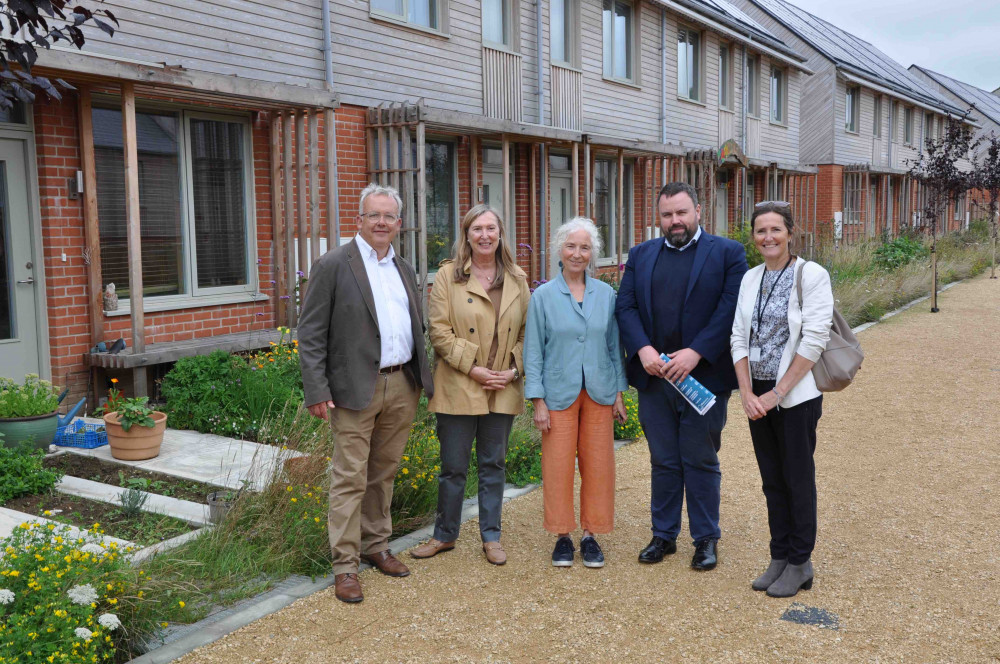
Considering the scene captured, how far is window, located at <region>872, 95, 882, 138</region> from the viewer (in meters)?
30.4

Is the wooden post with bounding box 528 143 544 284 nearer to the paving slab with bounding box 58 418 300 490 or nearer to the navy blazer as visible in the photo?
the paving slab with bounding box 58 418 300 490

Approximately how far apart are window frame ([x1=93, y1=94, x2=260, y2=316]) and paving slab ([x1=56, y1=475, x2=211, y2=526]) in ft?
8.02

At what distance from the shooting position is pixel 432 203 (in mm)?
11875

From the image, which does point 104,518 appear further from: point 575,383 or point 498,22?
point 498,22

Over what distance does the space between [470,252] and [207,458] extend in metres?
2.86

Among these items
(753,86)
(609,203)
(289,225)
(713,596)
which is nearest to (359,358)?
(713,596)

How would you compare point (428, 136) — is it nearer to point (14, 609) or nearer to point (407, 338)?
point (407, 338)

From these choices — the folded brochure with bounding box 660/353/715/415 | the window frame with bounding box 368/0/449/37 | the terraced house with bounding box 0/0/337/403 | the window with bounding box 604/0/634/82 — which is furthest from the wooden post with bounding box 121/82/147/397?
the window with bounding box 604/0/634/82

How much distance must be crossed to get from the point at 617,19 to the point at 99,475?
12879 mm

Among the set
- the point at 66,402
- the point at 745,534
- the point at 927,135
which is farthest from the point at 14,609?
the point at 927,135

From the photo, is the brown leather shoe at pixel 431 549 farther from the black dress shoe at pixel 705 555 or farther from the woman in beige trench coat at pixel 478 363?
the black dress shoe at pixel 705 555

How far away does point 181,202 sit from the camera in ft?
27.7

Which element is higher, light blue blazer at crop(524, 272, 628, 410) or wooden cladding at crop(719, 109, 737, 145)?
wooden cladding at crop(719, 109, 737, 145)

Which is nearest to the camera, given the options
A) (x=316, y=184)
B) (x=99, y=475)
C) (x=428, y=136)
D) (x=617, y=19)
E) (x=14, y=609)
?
(x=14, y=609)
